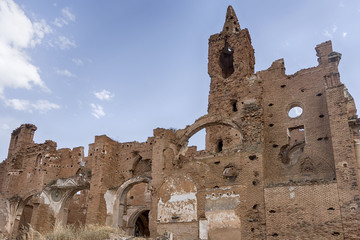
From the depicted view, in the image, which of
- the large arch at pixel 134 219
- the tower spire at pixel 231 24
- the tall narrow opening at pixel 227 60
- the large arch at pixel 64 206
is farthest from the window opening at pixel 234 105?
the large arch at pixel 64 206

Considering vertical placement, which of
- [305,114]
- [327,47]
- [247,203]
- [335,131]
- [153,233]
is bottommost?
[153,233]

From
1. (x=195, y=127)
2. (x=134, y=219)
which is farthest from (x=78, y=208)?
(x=195, y=127)

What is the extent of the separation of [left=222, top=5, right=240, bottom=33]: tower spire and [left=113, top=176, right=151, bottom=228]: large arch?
10.3 meters

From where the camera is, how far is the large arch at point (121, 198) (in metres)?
22.2

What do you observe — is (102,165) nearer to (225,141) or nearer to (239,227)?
(225,141)

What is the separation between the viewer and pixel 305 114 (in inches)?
718

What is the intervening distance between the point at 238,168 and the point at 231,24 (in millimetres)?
10910

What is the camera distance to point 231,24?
24.5m

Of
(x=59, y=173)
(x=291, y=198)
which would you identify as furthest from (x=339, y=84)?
(x=59, y=173)

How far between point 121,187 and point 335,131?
12.4 meters

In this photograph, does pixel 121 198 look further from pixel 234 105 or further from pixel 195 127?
pixel 234 105

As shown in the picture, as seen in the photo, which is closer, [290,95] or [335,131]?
[335,131]

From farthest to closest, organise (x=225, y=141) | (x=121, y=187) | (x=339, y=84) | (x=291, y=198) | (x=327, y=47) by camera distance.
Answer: (x=225, y=141)
(x=121, y=187)
(x=327, y=47)
(x=339, y=84)
(x=291, y=198)

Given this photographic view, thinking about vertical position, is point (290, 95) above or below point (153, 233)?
above
